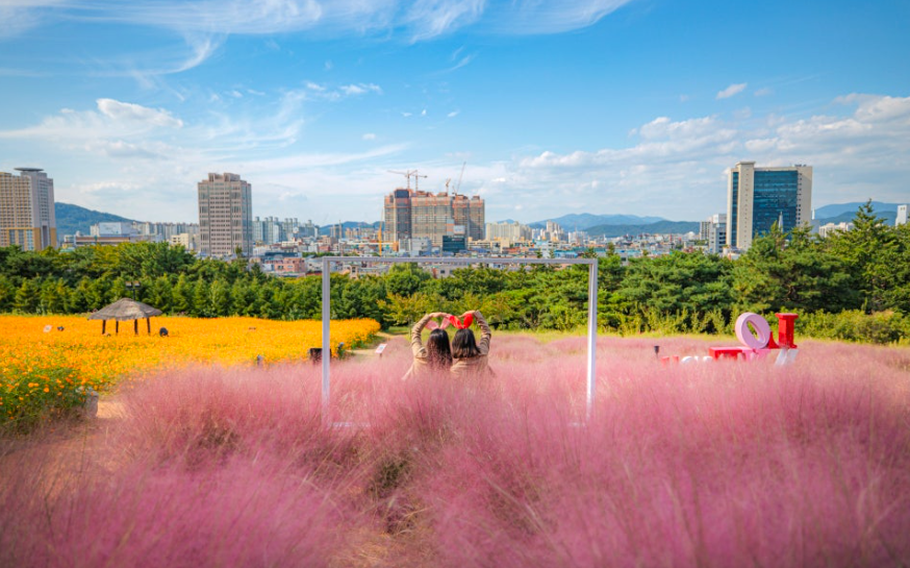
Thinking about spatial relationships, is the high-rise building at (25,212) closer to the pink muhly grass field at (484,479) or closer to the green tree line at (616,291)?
the green tree line at (616,291)

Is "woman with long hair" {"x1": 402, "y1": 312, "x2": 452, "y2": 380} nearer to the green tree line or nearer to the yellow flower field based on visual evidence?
the yellow flower field

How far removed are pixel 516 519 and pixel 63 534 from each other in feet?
6.24

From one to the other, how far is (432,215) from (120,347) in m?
158

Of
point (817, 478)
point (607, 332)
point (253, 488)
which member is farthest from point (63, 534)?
point (607, 332)

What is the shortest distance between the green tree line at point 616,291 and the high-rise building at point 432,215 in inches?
5452

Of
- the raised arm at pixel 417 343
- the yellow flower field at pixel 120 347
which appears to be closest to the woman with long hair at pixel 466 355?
the raised arm at pixel 417 343

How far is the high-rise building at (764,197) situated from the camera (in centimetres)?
12419

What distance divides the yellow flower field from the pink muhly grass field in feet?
9.83

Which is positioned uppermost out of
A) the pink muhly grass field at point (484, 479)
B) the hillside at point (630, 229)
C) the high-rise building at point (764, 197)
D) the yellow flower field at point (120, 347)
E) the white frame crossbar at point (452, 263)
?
the high-rise building at point (764, 197)

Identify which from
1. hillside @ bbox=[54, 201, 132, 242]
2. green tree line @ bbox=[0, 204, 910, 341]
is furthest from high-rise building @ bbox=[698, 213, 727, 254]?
hillside @ bbox=[54, 201, 132, 242]

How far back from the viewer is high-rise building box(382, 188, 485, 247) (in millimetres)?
166125

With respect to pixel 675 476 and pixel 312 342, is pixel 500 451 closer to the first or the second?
pixel 675 476

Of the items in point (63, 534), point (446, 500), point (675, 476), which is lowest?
point (446, 500)

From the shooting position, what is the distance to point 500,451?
3061 millimetres
